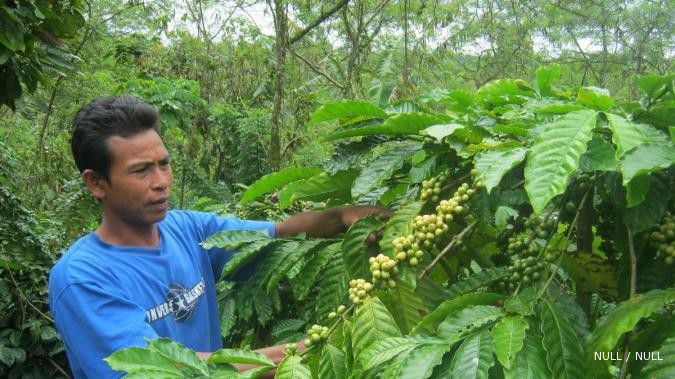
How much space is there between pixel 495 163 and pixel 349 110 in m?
0.37

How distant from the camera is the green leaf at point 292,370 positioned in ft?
3.40

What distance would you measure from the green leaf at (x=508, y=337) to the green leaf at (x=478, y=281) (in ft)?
0.54

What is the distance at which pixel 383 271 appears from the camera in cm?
113

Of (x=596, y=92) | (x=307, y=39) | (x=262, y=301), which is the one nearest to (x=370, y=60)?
(x=307, y=39)

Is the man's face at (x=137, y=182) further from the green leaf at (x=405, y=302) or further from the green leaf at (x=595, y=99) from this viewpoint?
the green leaf at (x=595, y=99)

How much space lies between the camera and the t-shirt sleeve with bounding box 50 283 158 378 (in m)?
1.44

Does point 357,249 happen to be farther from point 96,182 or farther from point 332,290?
point 96,182

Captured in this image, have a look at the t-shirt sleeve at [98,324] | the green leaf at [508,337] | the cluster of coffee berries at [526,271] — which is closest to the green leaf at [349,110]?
the cluster of coffee berries at [526,271]

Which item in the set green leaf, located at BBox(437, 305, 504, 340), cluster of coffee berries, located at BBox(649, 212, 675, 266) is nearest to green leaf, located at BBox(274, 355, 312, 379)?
green leaf, located at BBox(437, 305, 504, 340)

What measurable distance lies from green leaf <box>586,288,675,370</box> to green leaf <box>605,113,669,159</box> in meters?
0.21

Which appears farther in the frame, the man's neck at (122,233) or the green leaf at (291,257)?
the man's neck at (122,233)

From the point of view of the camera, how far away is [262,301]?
182cm

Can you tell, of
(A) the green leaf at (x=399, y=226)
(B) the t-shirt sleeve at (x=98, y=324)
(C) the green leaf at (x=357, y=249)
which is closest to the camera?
(A) the green leaf at (x=399, y=226)

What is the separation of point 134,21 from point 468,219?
8700 millimetres
